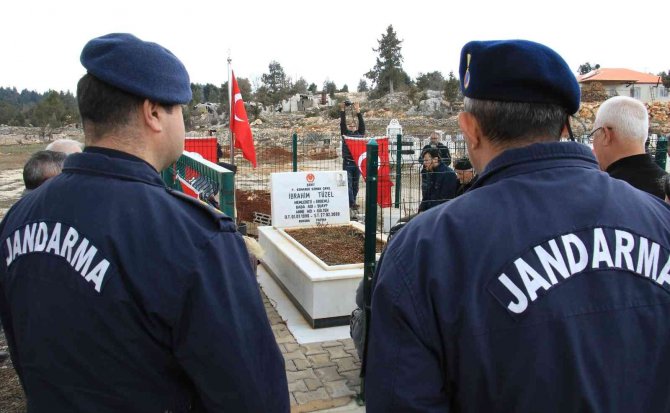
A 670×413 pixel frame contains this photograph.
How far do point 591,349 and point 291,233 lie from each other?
612 centimetres

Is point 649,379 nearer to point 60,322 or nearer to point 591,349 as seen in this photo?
point 591,349

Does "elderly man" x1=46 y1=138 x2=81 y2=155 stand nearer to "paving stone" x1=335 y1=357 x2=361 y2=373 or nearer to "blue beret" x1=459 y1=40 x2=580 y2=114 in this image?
"paving stone" x1=335 y1=357 x2=361 y2=373

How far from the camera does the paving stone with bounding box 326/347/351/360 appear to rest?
16.1 ft

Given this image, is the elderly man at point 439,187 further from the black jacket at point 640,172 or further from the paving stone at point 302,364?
the black jacket at point 640,172

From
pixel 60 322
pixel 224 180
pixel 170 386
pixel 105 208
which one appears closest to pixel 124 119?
pixel 105 208

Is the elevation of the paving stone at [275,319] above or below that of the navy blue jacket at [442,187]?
below

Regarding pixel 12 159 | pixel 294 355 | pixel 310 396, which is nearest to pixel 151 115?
pixel 310 396

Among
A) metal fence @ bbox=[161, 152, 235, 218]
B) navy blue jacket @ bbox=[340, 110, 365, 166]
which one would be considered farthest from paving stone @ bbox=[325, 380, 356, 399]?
navy blue jacket @ bbox=[340, 110, 365, 166]

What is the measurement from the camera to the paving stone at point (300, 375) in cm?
450

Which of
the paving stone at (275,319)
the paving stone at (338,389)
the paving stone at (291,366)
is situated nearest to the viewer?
the paving stone at (338,389)

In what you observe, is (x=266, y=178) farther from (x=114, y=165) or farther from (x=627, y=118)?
(x=114, y=165)

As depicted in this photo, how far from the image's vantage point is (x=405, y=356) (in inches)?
50.9

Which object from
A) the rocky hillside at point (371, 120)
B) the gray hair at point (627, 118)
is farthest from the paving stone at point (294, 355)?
the rocky hillside at point (371, 120)

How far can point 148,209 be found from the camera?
147cm
